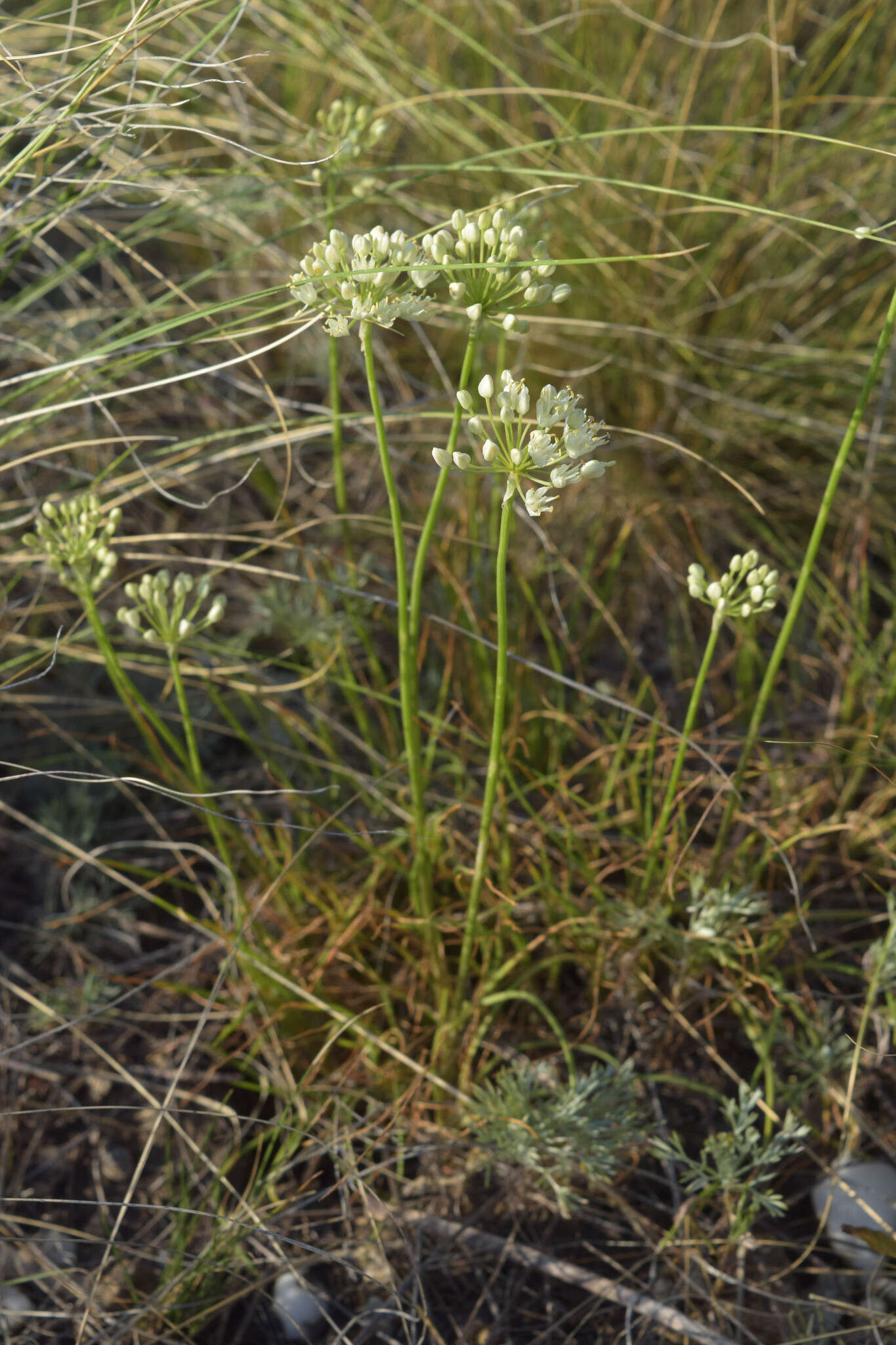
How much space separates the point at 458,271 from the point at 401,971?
129 cm

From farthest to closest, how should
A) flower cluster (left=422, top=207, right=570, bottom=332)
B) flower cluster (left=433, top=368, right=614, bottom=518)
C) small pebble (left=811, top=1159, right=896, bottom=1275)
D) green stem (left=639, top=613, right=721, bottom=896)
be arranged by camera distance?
1. small pebble (left=811, top=1159, right=896, bottom=1275)
2. green stem (left=639, top=613, right=721, bottom=896)
3. flower cluster (left=422, top=207, right=570, bottom=332)
4. flower cluster (left=433, top=368, right=614, bottom=518)

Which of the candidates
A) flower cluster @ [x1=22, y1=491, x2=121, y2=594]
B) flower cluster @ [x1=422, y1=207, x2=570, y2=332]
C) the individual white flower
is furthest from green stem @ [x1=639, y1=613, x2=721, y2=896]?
the individual white flower

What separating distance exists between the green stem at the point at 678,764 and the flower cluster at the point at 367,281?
57cm

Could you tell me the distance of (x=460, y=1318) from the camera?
1700 millimetres

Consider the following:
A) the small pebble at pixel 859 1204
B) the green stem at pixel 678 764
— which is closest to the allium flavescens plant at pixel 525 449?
the green stem at pixel 678 764

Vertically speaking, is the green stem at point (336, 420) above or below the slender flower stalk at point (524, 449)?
below

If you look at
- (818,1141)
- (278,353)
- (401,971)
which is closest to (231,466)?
(278,353)

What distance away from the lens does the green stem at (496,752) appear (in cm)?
117

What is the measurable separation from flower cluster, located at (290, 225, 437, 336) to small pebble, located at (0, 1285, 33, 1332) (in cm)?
163

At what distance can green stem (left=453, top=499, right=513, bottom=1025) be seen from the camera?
3.84 ft

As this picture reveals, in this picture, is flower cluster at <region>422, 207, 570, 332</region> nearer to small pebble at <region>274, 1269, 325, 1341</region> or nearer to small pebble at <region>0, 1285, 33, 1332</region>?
small pebble at <region>274, 1269, 325, 1341</region>

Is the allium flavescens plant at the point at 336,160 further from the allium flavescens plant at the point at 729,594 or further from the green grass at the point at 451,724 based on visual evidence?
the allium flavescens plant at the point at 729,594

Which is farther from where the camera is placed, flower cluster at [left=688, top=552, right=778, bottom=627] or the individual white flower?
the individual white flower

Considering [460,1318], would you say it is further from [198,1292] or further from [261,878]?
[261,878]
